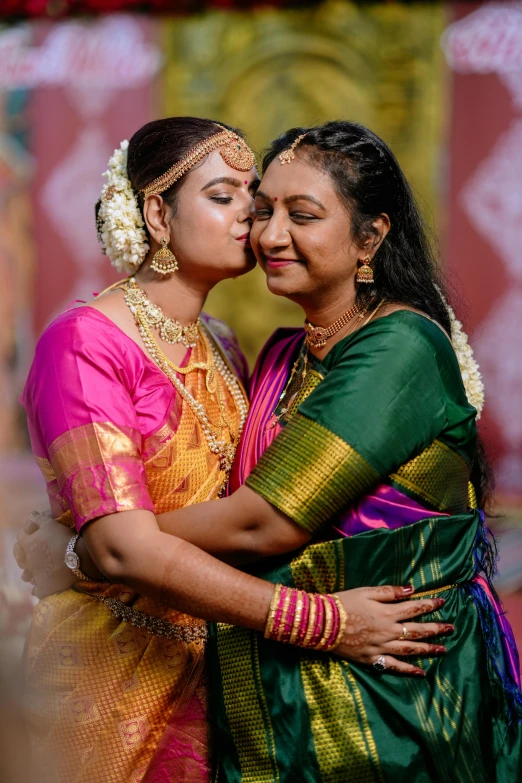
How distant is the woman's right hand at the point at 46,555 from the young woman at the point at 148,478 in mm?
10

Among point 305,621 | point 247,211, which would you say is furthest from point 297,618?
point 247,211

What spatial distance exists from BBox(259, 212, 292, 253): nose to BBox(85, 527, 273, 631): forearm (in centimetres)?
77

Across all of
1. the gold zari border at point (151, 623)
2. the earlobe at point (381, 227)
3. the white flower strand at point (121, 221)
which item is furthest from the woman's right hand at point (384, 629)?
the white flower strand at point (121, 221)

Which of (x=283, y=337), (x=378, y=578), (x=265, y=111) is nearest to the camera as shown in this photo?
(x=378, y=578)

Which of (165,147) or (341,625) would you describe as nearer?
(341,625)

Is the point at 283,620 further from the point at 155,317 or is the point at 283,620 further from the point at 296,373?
the point at 155,317

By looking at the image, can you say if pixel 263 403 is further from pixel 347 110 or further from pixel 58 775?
pixel 347 110

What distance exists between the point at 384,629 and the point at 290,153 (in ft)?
3.85

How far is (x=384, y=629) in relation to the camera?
6.32 ft

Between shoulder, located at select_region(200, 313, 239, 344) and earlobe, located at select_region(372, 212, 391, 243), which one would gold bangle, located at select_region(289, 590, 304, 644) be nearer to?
earlobe, located at select_region(372, 212, 391, 243)

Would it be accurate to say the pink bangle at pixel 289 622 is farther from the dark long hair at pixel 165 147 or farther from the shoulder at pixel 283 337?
the dark long hair at pixel 165 147

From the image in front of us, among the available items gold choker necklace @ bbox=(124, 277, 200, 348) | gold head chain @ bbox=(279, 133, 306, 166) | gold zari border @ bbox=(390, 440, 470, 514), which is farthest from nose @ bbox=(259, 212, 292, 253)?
gold zari border @ bbox=(390, 440, 470, 514)

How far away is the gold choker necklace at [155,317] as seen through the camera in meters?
2.35

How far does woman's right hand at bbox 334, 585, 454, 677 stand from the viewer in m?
1.92
